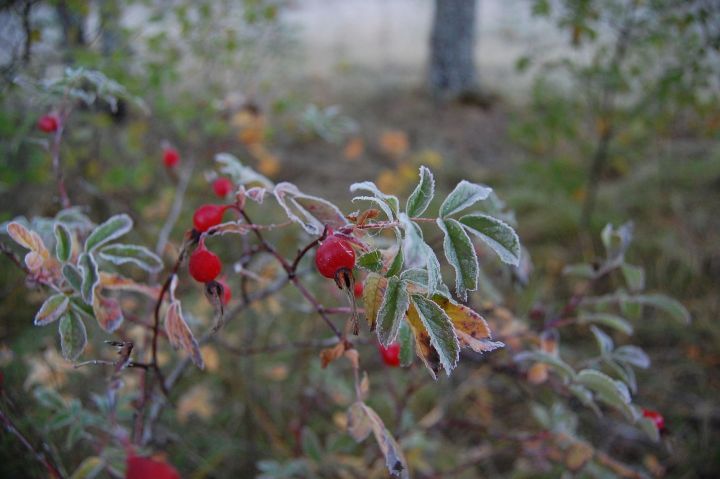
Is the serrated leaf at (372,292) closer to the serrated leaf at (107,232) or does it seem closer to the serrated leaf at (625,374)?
the serrated leaf at (107,232)

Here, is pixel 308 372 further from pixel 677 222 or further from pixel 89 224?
pixel 677 222

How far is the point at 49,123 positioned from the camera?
0.99 meters

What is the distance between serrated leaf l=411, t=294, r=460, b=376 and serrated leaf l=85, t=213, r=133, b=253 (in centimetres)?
46

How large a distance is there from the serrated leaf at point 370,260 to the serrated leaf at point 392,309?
3 centimetres

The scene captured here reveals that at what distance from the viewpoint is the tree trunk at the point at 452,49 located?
461 cm

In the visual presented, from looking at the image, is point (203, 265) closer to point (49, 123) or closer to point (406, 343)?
point (406, 343)

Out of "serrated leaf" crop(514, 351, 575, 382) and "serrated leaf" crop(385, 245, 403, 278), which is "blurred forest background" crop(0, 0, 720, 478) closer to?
"serrated leaf" crop(514, 351, 575, 382)

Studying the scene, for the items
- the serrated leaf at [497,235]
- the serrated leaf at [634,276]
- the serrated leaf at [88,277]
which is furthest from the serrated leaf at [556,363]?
the serrated leaf at [88,277]

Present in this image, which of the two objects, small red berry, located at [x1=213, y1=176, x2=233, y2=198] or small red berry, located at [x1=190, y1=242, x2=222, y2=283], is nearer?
small red berry, located at [x1=190, y1=242, x2=222, y2=283]

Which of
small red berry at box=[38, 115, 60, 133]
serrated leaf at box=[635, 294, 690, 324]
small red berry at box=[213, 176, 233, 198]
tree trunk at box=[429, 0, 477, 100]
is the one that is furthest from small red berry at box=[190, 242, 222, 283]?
tree trunk at box=[429, 0, 477, 100]

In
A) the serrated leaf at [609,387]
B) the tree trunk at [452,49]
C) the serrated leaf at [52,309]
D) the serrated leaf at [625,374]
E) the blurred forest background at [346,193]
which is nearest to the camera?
the serrated leaf at [52,309]

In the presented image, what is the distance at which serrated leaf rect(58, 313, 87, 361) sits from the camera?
0.71 m

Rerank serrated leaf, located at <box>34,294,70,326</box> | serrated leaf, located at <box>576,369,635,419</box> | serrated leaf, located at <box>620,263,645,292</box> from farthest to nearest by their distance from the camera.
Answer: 1. serrated leaf, located at <box>620,263,645,292</box>
2. serrated leaf, located at <box>576,369,635,419</box>
3. serrated leaf, located at <box>34,294,70,326</box>

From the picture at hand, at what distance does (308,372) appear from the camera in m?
1.90
